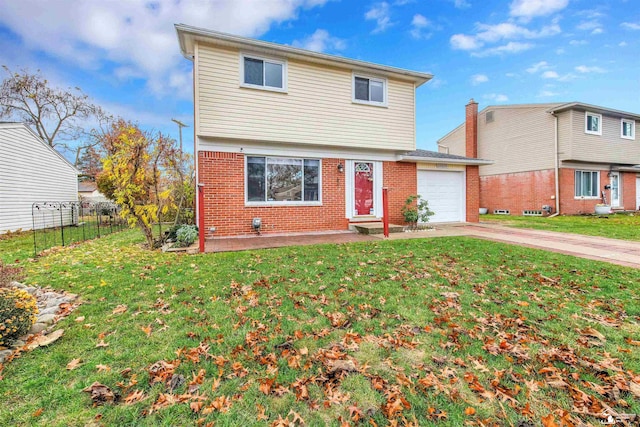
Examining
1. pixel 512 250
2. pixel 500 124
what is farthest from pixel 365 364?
pixel 500 124

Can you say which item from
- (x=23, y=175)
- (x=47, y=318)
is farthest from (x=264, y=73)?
(x=23, y=175)

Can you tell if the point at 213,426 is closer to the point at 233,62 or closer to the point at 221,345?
the point at 221,345

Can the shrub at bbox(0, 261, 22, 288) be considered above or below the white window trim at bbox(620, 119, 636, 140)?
below

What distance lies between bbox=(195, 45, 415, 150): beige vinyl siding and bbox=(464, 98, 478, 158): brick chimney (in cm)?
1274

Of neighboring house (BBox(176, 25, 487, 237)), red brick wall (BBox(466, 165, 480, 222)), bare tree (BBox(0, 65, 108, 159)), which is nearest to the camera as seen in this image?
neighboring house (BBox(176, 25, 487, 237))

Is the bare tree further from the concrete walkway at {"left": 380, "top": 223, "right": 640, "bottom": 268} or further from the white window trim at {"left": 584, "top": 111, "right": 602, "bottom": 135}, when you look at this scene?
the white window trim at {"left": 584, "top": 111, "right": 602, "bottom": 135}

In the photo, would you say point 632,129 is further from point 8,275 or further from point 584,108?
point 8,275

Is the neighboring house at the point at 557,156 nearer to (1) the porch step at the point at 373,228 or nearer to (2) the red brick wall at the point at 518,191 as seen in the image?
(2) the red brick wall at the point at 518,191

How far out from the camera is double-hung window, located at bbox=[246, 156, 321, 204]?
960cm

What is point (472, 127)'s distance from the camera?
69.9 feet

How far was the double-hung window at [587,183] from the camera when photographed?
17.9m

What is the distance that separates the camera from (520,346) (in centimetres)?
291

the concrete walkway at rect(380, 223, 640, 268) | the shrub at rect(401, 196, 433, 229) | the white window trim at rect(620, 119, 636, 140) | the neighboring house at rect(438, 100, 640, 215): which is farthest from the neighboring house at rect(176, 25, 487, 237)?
the white window trim at rect(620, 119, 636, 140)

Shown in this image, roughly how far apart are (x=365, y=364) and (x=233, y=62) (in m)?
9.19
